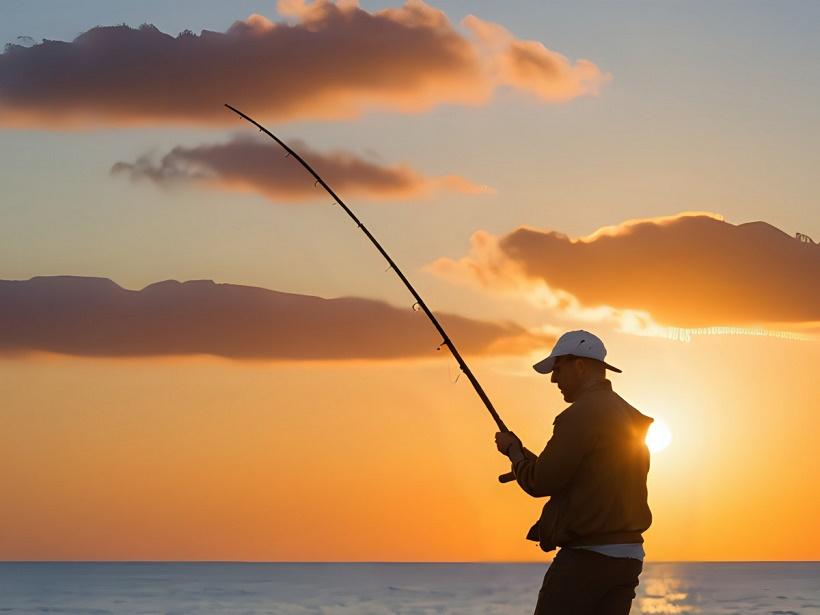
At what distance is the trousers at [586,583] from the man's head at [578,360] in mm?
679

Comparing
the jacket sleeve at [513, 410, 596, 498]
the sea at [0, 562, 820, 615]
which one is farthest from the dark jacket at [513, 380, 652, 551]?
the sea at [0, 562, 820, 615]

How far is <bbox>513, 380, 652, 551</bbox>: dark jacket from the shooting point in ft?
21.1

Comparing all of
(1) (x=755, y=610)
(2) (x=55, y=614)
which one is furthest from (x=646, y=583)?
(2) (x=55, y=614)

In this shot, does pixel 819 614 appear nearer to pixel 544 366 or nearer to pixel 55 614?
pixel 55 614

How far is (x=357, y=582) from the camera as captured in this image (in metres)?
105

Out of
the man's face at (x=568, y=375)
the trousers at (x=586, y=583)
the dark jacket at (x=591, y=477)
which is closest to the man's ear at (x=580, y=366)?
the man's face at (x=568, y=375)

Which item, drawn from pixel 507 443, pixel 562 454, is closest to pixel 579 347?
pixel 562 454

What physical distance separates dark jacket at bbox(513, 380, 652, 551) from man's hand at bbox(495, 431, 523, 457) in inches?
16.2

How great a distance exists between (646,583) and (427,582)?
14.7 m

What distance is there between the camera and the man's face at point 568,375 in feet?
21.8

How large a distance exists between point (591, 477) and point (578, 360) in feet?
1.65

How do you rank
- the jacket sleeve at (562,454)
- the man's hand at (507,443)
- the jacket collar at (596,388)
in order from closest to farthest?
1. the jacket sleeve at (562,454)
2. the jacket collar at (596,388)
3. the man's hand at (507,443)

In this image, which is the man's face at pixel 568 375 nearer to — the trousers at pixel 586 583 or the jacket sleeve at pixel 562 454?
the jacket sleeve at pixel 562 454


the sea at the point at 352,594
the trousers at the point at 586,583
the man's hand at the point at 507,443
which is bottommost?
the trousers at the point at 586,583
